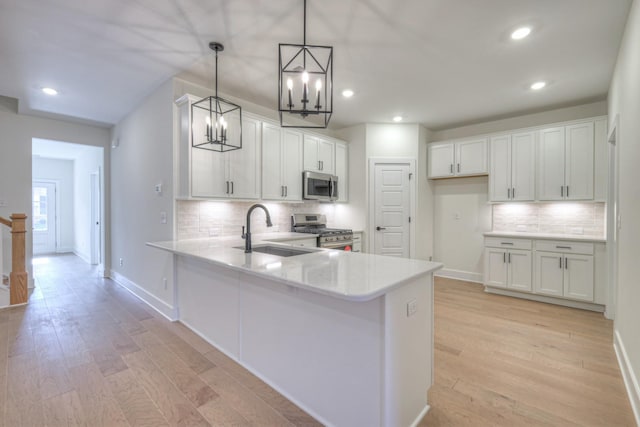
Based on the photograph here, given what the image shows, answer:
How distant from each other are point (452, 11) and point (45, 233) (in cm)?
1015

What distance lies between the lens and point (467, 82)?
3334 mm

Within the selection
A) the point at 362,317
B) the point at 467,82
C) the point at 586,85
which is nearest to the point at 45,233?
the point at 362,317

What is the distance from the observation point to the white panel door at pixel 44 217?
7.44m

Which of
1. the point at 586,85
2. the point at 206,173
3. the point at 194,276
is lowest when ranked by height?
the point at 194,276

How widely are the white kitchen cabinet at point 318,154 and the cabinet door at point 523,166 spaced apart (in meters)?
2.78

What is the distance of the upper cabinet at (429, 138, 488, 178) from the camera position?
4598mm

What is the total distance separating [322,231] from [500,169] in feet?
9.66

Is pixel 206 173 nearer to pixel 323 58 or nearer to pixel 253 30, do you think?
pixel 253 30

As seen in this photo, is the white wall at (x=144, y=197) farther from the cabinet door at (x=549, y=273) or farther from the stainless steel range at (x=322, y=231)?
the cabinet door at (x=549, y=273)

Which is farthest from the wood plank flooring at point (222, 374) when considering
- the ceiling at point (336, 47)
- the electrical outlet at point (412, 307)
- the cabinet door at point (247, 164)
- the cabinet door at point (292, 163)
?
the ceiling at point (336, 47)

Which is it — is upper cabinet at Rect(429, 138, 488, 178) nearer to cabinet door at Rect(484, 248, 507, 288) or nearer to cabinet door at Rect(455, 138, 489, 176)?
cabinet door at Rect(455, 138, 489, 176)

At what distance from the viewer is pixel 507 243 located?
13.5ft

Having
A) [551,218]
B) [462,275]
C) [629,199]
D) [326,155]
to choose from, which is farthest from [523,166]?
[326,155]

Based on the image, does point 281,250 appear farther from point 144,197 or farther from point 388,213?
point 388,213
